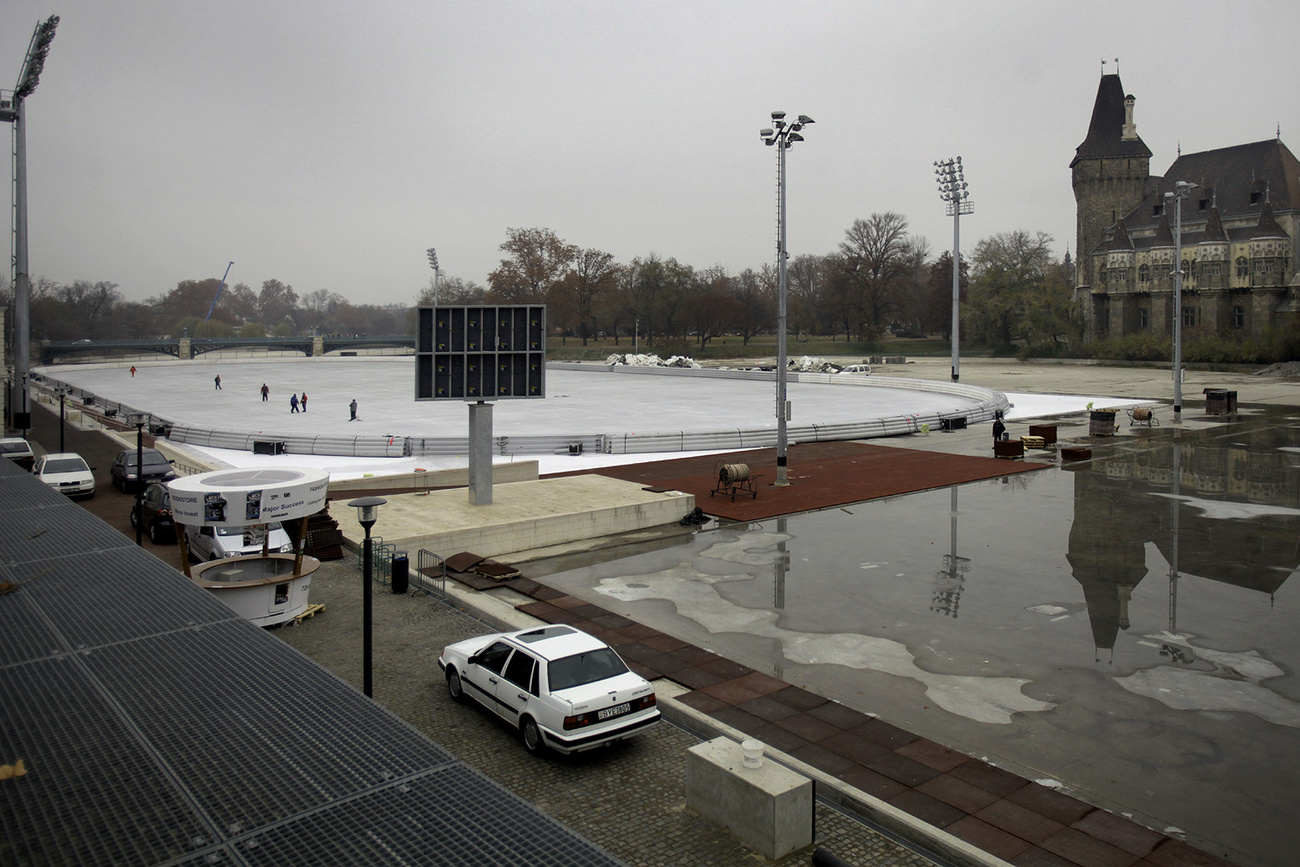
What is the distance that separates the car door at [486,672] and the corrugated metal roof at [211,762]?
9.43 feet

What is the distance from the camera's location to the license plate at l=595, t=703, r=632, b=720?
33.0ft

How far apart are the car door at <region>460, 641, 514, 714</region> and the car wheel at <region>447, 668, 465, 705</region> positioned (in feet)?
0.50

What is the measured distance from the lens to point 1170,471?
105ft

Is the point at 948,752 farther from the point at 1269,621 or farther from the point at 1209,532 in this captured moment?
the point at 1209,532

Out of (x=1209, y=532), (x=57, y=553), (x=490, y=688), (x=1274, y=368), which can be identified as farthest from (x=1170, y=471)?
(x=1274, y=368)

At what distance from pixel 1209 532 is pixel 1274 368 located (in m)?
74.2

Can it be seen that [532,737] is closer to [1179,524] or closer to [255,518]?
[255,518]

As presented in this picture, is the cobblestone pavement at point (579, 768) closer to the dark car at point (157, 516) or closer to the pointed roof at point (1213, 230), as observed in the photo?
the dark car at point (157, 516)

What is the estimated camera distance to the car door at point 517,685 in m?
10.6

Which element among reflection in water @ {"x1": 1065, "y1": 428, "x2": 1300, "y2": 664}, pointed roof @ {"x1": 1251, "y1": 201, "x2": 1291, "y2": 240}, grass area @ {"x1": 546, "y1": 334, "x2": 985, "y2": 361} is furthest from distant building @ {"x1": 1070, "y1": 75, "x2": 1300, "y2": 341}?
reflection in water @ {"x1": 1065, "y1": 428, "x2": 1300, "y2": 664}

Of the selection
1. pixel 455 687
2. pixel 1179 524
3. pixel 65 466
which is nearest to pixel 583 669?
pixel 455 687

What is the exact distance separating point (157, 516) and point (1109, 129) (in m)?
126

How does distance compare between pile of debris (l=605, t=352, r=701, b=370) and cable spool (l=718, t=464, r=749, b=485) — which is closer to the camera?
cable spool (l=718, t=464, r=749, b=485)

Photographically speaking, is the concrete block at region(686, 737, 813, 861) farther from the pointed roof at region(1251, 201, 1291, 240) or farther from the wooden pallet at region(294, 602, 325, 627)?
the pointed roof at region(1251, 201, 1291, 240)
